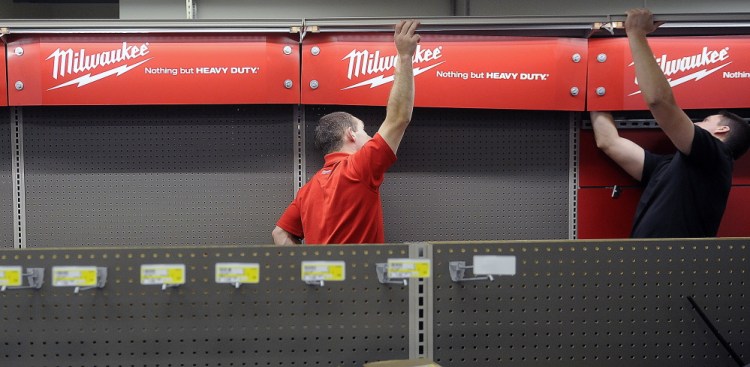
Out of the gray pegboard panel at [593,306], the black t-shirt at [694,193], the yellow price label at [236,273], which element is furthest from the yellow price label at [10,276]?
the black t-shirt at [694,193]

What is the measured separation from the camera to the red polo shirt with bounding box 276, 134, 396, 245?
2145 mm

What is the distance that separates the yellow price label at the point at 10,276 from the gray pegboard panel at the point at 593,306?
40.7 inches

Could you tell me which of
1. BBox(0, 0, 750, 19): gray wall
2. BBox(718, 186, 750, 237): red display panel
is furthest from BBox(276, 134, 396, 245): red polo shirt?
BBox(718, 186, 750, 237): red display panel

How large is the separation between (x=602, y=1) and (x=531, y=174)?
1185 mm

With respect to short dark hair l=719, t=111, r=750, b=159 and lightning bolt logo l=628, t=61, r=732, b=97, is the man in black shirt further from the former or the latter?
lightning bolt logo l=628, t=61, r=732, b=97

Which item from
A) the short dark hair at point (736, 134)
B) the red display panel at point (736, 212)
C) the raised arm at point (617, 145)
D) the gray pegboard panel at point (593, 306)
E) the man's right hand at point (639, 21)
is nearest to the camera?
the gray pegboard panel at point (593, 306)

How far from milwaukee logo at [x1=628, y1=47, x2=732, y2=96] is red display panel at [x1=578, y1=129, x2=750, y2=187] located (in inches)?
12.3

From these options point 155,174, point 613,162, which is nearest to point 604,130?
point 613,162

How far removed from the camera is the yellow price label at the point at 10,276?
1259 mm

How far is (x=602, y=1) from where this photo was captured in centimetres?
302

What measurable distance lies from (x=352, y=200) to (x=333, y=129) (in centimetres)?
42

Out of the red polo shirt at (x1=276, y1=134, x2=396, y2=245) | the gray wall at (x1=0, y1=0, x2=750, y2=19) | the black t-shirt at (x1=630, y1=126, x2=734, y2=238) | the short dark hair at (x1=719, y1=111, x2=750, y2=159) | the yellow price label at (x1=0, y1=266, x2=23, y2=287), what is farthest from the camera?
the gray wall at (x1=0, y1=0, x2=750, y2=19)

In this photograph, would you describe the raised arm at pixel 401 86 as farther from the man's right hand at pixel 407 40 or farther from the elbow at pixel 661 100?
the elbow at pixel 661 100

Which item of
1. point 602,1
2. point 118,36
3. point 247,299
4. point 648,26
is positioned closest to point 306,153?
point 118,36
